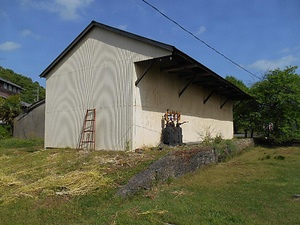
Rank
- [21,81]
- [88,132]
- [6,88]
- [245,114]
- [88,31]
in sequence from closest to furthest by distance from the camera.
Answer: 1. [88,132]
2. [88,31]
3. [245,114]
4. [6,88]
5. [21,81]

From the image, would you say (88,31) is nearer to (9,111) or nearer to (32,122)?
(32,122)

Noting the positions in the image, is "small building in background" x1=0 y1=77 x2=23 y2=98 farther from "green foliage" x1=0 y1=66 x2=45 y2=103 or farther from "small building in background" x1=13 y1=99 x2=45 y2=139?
"small building in background" x1=13 y1=99 x2=45 y2=139

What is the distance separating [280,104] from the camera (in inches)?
620

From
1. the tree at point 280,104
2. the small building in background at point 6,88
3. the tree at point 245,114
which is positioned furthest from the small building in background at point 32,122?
the small building in background at point 6,88

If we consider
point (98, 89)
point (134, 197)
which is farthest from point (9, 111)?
point (134, 197)

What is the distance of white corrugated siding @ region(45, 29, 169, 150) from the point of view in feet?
31.7

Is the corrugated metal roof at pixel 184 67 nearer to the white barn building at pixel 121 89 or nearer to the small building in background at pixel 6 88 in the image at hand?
the white barn building at pixel 121 89

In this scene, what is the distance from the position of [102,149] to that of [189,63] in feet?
15.3

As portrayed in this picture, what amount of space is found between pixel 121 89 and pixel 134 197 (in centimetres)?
523

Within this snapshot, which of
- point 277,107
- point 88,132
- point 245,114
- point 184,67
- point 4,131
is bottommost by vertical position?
point 88,132

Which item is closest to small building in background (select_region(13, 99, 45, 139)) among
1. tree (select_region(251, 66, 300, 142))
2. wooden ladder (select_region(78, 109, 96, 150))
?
wooden ladder (select_region(78, 109, 96, 150))

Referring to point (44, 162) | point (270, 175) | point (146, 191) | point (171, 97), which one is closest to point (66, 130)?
point (44, 162)

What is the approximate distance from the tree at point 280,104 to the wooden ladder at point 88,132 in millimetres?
10652

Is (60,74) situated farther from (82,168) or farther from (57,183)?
(57,183)
